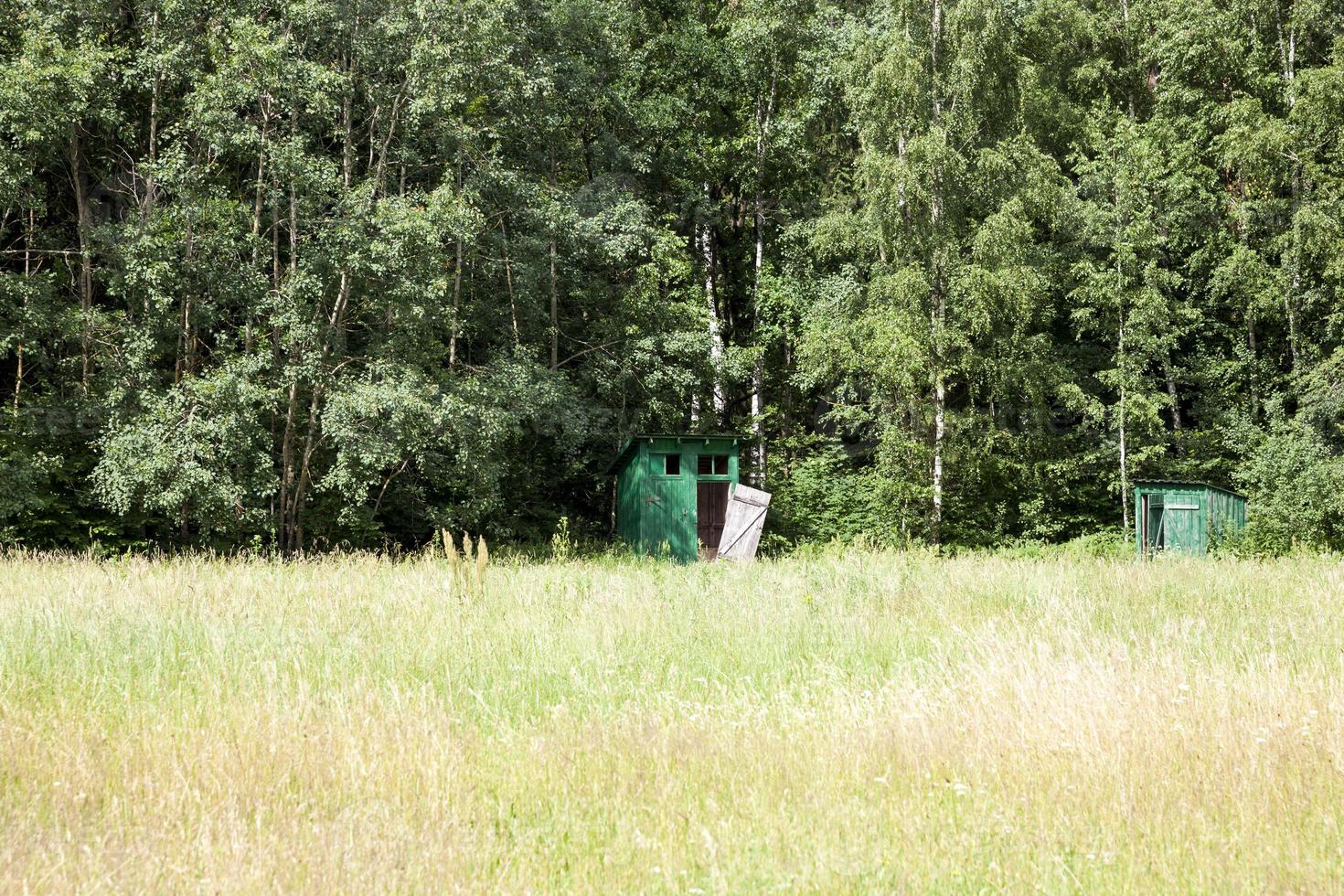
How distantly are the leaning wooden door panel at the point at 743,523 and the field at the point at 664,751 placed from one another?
43.8 feet

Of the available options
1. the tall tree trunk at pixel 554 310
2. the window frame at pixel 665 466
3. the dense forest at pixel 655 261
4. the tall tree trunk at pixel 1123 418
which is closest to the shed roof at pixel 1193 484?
the dense forest at pixel 655 261

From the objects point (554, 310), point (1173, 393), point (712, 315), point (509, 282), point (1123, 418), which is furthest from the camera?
point (712, 315)

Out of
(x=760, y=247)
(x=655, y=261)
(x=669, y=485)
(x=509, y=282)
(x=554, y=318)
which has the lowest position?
(x=669, y=485)

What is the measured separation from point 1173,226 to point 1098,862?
84.5ft

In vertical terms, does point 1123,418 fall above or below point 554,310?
below

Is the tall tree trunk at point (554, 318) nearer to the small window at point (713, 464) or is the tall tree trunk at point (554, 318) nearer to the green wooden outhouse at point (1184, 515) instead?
the small window at point (713, 464)

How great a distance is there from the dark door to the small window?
Result: 180 cm

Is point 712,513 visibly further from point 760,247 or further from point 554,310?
point 760,247

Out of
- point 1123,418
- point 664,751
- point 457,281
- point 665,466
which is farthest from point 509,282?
point 664,751

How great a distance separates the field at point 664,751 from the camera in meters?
3.80

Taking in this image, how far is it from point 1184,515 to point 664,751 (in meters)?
19.4

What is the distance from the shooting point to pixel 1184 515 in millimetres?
21281

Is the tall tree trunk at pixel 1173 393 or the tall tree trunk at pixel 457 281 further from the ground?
the tall tree trunk at pixel 457 281

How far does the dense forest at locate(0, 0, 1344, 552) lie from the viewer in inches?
664
